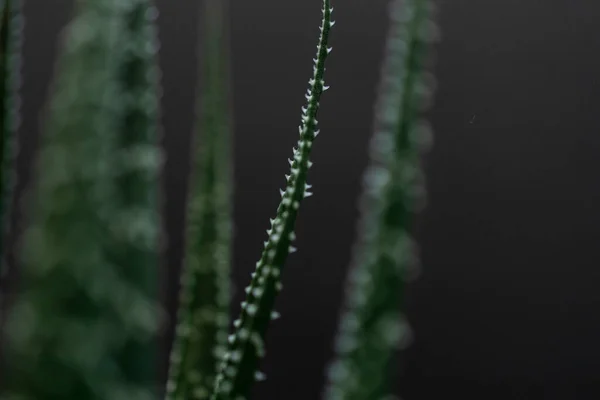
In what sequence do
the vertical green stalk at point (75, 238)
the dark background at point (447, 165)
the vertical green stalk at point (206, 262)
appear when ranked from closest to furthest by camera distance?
the vertical green stalk at point (75, 238)
the vertical green stalk at point (206, 262)
the dark background at point (447, 165)

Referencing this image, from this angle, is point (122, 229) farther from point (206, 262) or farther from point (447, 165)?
point (447, 165)

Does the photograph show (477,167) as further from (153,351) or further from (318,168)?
(153,351)

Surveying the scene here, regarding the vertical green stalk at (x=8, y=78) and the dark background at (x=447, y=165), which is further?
the dark background at (x=447, y=165)

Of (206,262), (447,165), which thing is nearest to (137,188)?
(206,262)

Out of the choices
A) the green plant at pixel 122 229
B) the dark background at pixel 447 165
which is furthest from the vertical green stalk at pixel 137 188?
the dark background at pixel 447 165

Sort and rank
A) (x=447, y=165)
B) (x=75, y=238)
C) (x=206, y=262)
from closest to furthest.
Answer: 1. (x=75, y=238)
2. (x=206, y=262)
3. (x=447, y=165)

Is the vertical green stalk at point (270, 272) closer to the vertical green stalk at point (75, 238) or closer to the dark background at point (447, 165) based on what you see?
the vertical green stalk at point (75, 238)

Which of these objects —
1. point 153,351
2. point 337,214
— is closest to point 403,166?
point 153,351
